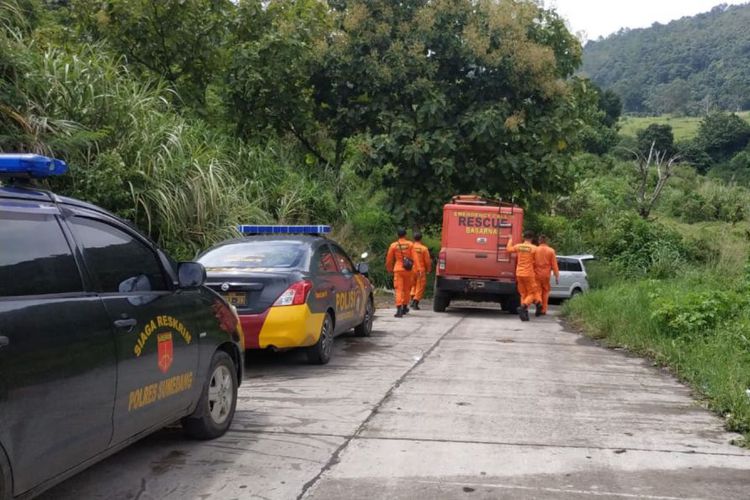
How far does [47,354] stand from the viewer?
3.59 m

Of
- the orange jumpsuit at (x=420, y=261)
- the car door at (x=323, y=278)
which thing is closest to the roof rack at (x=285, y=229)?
the car door at (x=323, y=278)

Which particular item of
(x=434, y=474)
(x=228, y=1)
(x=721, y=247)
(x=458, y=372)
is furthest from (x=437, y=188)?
(x=434, y=474)

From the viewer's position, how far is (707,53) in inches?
4818

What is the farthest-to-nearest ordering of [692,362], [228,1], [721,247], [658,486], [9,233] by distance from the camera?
[721,247] → [228,1] → [692,362] → [658,486] → [9,233]

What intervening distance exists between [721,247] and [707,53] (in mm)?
111232

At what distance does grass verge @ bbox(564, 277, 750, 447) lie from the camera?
7012mm

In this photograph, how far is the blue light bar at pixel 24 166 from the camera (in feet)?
12.8

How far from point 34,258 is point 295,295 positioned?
15.2ft

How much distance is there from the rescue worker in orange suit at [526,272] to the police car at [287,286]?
5.30 metres

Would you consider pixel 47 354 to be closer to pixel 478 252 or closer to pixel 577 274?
pixel 478 252

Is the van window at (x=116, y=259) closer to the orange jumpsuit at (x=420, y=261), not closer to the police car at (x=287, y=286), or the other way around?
the police car at (x=287, y=286)

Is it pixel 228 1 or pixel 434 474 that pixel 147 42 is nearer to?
pixel 228 1

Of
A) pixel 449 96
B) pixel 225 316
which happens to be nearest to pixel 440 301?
pixel 449 96

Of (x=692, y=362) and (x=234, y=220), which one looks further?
(x=234, y=220)
